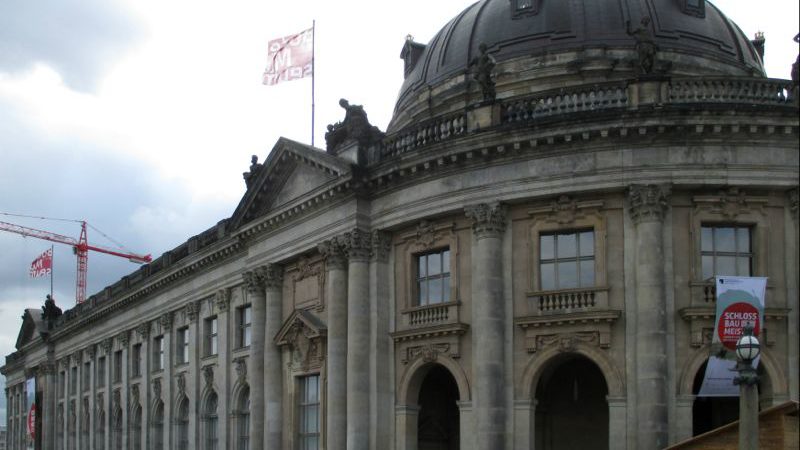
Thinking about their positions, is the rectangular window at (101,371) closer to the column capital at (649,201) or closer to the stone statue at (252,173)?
the stone statue at (252,173)

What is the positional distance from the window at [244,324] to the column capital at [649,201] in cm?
2112

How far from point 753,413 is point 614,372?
9206mm

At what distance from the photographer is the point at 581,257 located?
103 feet

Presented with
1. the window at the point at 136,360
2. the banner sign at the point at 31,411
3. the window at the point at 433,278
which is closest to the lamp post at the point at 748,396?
the window at the point at 433,278

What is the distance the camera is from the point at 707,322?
29.7 m

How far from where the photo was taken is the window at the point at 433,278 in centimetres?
3419

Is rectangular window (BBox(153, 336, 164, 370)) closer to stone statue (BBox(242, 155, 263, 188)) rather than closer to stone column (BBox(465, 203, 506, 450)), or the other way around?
stone statue (BBox(242, 155, 263, 188))

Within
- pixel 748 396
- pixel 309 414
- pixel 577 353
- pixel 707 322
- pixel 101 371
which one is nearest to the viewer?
pixel 748 396

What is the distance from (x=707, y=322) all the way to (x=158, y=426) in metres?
34.3

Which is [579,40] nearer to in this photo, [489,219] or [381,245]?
[381,245]

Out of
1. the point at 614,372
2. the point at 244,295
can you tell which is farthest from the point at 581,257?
the point at 244,295

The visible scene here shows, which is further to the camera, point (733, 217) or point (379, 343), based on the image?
point (379, 343)

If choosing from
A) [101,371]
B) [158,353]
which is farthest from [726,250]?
[101,371]

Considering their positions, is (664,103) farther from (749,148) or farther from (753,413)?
(753,413)
